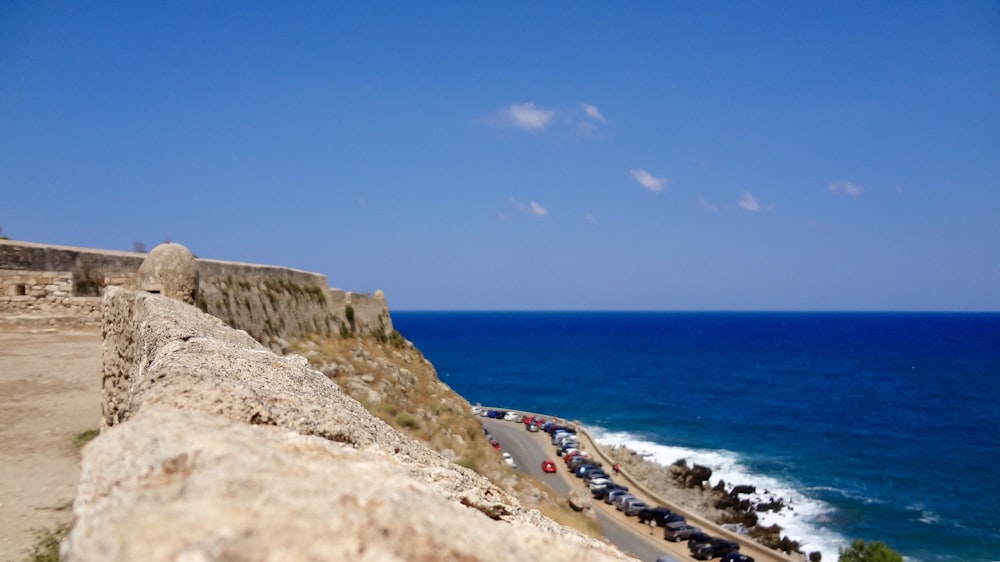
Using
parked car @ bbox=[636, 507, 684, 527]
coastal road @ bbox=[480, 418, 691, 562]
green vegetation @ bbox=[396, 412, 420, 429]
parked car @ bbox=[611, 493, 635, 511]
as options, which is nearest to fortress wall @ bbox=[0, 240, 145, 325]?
green vegetation @ bbox=[396, 412, 420, 429]

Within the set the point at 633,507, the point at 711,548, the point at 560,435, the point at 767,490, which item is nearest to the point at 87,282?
the point at 711,548

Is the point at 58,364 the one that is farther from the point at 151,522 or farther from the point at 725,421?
the point at 725,421

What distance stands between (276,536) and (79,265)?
54.7 ft

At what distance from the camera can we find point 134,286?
463 inches

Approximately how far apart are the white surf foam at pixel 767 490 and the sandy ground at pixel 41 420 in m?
31.8

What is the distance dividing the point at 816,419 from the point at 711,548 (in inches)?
1786

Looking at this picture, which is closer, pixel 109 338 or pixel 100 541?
pixel 100 541

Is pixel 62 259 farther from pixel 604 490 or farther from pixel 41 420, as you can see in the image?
pixel 604 490

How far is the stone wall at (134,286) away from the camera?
14.0 metres

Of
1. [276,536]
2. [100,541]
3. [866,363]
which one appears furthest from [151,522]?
[866,363]

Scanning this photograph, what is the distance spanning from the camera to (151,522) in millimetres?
1534

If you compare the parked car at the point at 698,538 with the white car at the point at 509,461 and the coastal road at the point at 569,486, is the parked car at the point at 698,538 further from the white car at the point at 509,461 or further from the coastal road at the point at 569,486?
the white car at the point at 509,461

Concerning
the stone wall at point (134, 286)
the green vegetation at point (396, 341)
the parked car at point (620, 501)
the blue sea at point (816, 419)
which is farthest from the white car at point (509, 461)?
the blue sea at point (816, 419)

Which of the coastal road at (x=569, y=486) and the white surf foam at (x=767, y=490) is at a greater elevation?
the coastal road at (x=569, y=486)
